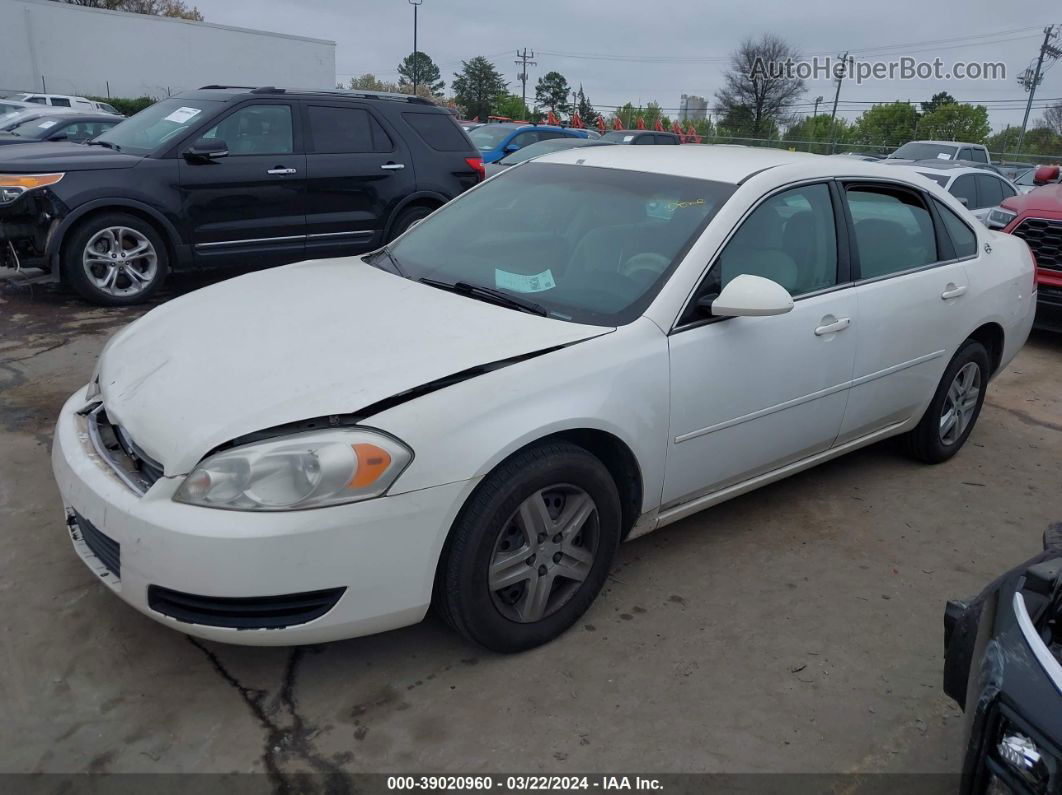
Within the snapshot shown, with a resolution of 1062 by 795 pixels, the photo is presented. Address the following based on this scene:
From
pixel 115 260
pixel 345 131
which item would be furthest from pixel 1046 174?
pixel 115 260

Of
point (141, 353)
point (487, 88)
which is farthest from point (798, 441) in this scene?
point (487, 88)

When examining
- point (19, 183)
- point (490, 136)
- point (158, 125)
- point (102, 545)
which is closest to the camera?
point (102, 545)

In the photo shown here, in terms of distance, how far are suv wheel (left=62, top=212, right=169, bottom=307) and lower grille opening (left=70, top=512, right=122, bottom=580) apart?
444cm

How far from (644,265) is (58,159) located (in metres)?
5.37

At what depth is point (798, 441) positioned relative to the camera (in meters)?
3.64

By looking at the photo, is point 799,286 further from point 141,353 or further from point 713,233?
point 141,353

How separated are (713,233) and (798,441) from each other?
1.01 meters

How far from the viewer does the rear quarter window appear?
8.16 m

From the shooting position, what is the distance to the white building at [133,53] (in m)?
34.4

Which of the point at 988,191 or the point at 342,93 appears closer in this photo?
the point at 342,93

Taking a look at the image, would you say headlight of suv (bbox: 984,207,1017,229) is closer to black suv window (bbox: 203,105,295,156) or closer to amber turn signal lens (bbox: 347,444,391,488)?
black suv window (bbox: 203,105,295,156)

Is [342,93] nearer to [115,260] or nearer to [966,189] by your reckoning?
[115,260]

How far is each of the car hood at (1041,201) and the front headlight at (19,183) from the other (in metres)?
8.04

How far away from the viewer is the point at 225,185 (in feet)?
22.9
